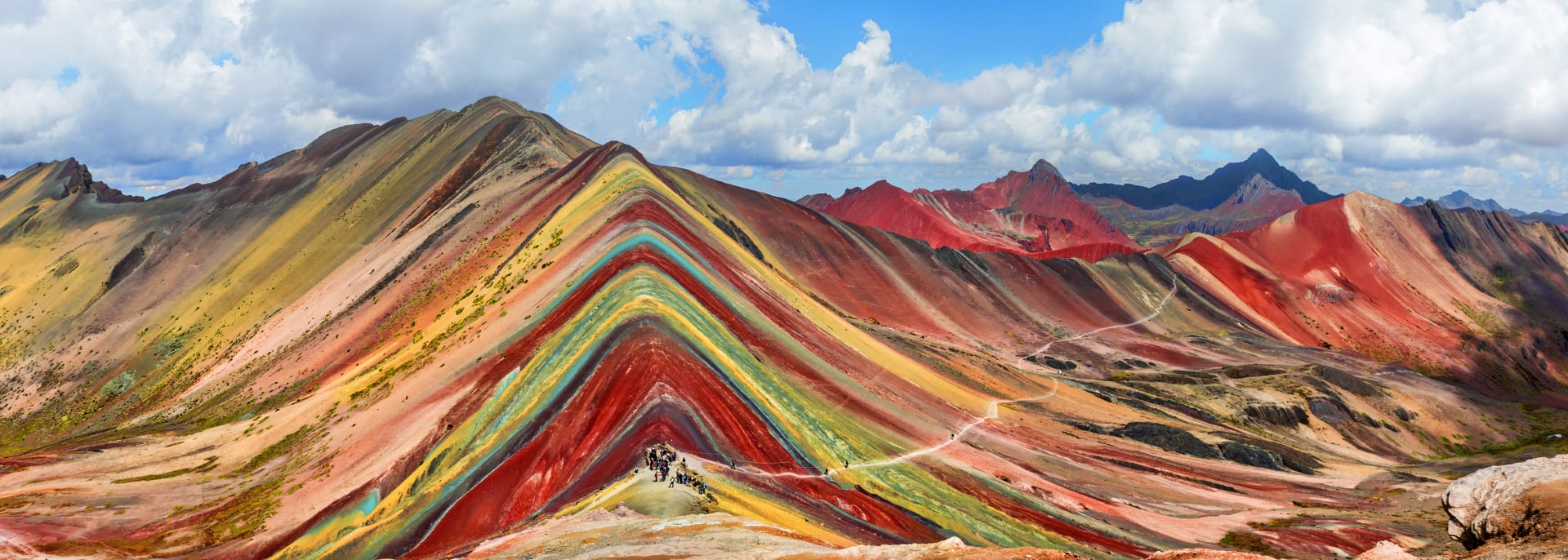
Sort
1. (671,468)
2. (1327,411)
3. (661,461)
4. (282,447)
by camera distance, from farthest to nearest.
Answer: (1327,411) → (282,447) → (661,461) → (671,468)

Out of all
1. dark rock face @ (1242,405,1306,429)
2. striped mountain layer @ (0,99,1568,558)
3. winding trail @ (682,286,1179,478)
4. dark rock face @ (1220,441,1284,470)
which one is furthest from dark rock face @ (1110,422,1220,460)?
dark rock face @ (1242,405,1306,429)

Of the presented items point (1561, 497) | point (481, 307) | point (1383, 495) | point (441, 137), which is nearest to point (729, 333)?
point (481, 307)

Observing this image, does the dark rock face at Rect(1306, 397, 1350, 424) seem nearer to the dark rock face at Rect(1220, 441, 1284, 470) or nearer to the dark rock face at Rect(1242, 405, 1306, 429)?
the dark rock face at Rect(1242, 405, 1306, 429)

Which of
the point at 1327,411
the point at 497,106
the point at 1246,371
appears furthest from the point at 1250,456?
the point at 497,106

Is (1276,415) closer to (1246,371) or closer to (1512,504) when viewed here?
(1246,371)

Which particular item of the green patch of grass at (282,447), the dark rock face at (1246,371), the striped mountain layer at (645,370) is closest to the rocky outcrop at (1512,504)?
the striped mountain layer at (645,370)
